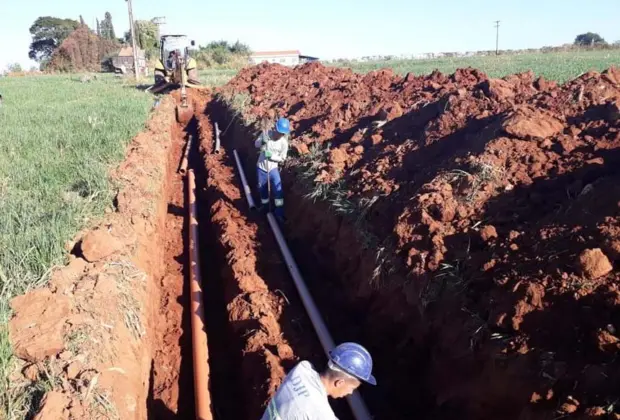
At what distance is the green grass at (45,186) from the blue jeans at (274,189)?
241cm

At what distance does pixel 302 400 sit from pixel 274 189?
230 inches

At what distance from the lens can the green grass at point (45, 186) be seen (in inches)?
176

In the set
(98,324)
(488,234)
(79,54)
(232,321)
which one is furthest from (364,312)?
(79,54)

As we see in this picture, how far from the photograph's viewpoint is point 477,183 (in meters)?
5.32

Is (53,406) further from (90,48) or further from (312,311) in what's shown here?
(90,48)

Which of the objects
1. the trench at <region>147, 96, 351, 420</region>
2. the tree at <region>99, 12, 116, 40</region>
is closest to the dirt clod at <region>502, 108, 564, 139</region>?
the trench at <region>147, 96, 351, 420</region>

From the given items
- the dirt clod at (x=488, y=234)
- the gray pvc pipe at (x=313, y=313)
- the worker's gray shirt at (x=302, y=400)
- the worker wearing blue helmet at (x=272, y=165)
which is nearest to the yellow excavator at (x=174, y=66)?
the worker wearing blue helmet at (x=272, y=165)

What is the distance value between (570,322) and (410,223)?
6.92 feet

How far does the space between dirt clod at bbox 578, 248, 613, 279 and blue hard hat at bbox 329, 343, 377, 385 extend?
5.89 ft

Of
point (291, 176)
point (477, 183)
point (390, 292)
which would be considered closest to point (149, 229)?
point (291, 176)

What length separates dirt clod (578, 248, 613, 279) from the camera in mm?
3559

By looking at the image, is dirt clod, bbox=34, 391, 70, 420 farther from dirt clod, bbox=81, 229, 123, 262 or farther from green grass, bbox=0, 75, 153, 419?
dirt clod, bbox=81, 229, 123, 262

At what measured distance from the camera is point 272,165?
8414mm

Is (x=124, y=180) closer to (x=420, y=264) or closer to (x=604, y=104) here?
(x=420, y=264)
